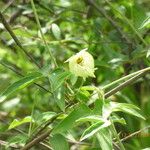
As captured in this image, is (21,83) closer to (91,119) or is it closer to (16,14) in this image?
(91,119)

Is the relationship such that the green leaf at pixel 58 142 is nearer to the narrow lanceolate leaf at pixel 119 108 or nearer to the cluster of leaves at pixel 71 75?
the cluster of leaves at pixel 71 75

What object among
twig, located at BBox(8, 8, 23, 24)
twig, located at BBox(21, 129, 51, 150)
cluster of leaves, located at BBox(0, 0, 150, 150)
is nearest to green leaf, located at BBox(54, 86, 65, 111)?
cluster of leaves, located at BBox(0, 0, 150, 150)

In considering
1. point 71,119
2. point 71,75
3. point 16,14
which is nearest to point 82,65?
point 71,75

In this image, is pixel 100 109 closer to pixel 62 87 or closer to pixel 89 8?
pixel 62 87

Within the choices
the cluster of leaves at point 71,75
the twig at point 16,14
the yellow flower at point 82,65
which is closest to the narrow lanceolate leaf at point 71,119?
the cluster of leaves at point 71,75

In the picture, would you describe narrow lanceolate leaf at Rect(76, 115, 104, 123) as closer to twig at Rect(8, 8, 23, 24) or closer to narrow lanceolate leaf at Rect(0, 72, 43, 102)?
narrow lanceolate leaf at Rect(0, 72, 43, 102)

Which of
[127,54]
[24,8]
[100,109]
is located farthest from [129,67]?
[100,109]

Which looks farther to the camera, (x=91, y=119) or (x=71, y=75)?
(x=71, y=75)
